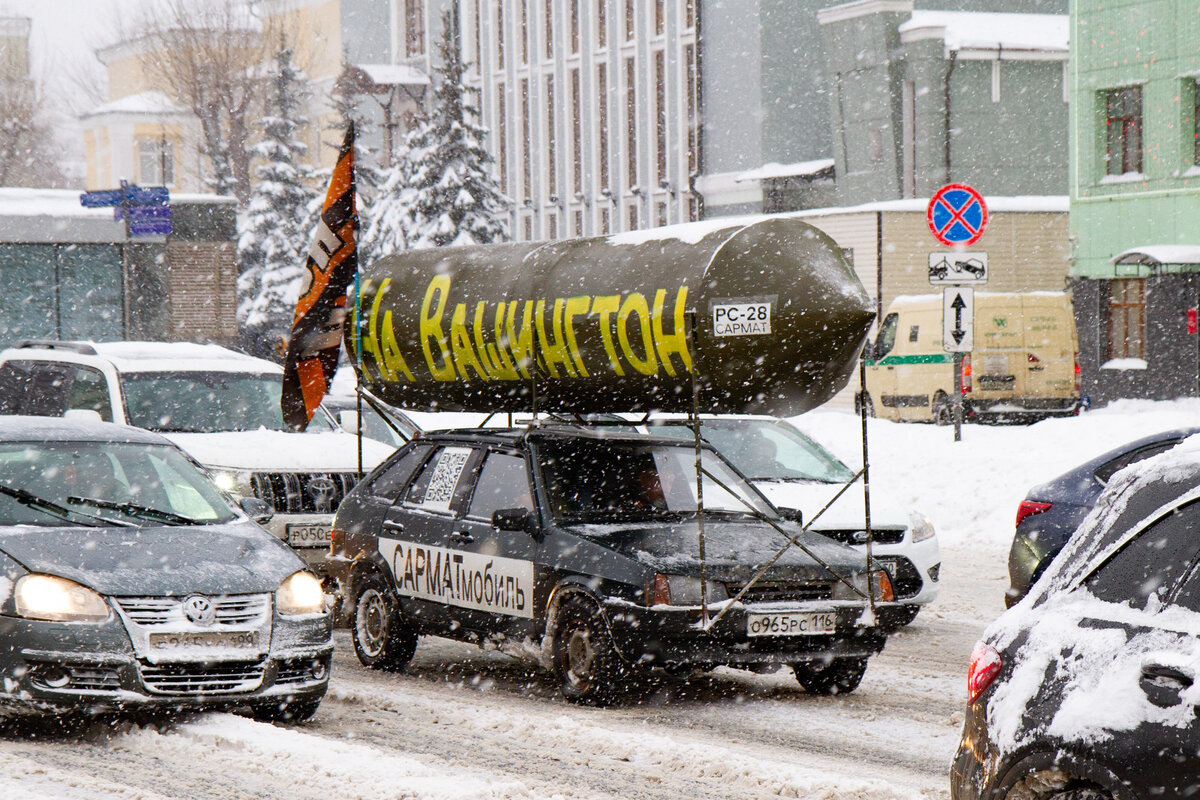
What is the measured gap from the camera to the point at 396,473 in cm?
1116

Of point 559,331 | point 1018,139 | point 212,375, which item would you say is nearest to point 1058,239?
point 1018,139

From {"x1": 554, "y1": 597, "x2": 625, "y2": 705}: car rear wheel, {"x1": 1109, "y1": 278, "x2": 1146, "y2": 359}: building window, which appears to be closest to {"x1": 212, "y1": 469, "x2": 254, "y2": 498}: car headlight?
{"x1": 554, "y1": 597, "x2": 625, "y2": 705}: car rear wheel

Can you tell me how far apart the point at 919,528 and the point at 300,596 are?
195 inches

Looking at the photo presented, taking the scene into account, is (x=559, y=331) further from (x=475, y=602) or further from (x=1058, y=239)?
(x=1058, y=239)

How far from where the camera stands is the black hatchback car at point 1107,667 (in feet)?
14.4

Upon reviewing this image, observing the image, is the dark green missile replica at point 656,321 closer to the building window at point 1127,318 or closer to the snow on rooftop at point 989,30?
the building window at point 1127,318

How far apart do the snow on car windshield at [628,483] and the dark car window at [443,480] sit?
620 mm

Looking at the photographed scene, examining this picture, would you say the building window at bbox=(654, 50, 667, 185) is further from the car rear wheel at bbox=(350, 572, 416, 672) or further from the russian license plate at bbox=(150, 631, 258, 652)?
the russian license plate at bbox=(150, 631, 258, 652)

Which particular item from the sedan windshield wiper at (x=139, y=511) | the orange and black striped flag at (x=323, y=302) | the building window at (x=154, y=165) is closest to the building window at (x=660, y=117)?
the building window at (x=154, y=165)

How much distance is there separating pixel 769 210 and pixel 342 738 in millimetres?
41823

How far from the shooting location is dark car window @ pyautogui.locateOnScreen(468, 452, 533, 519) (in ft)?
33.1

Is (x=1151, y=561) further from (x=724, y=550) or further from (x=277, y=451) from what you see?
(x=277, y=451)

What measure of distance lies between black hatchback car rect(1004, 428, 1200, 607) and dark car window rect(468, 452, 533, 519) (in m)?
2.81

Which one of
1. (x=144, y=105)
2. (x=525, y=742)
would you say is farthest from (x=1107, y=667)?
(x=144, y=105)
